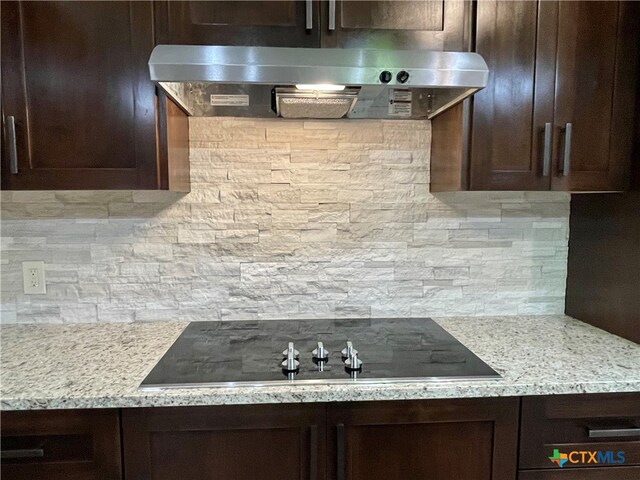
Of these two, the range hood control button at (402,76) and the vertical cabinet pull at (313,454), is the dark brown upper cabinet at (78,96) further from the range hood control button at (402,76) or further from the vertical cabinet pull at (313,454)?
the vertical cabinet pull at (313,454)

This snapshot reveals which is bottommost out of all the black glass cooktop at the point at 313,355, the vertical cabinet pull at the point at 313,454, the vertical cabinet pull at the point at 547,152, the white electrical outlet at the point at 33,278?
the vertical cabinet pull at the point at 313,454

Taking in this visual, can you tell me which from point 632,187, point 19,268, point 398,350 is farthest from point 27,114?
point 632,187

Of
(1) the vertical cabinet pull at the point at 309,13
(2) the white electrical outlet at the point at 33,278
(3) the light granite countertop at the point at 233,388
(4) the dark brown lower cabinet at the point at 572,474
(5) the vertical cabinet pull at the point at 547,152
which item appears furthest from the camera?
(2) the white electrical outlet at the point at 33,278

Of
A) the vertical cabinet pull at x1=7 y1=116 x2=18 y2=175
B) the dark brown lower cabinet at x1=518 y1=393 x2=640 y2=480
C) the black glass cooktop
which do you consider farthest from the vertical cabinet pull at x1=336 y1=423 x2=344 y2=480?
the vertical cabinet pull at x1=7 y1=116 x2=18 y2=175

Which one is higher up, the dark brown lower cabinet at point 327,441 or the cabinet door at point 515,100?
the cabinet door at point 515,100

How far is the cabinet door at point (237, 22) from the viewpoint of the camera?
1.24 metres

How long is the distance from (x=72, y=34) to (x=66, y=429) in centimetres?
112

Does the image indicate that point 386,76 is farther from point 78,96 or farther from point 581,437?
point 581,437

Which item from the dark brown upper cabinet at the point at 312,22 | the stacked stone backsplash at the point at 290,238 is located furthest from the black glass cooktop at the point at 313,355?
the dark brown upper cabinet at the point at 312,22

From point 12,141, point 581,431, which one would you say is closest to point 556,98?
point 581,431

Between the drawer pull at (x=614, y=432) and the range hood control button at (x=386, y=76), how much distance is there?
1105 mm

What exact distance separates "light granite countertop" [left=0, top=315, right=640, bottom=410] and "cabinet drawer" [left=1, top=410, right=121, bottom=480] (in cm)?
5

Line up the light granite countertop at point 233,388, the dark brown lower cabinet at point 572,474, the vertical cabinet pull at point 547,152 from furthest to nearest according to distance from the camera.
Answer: the vertical cabinet pull at point 547,152, the dark brown lower cabinet at point 572,474, the light granite countertop at point 233,388

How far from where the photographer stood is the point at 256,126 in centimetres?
158
